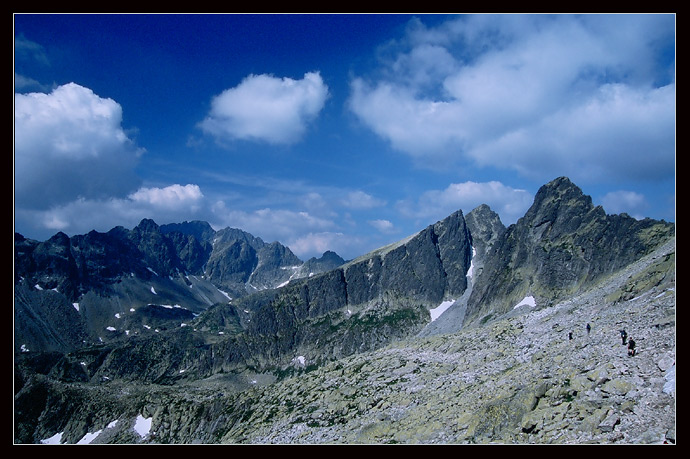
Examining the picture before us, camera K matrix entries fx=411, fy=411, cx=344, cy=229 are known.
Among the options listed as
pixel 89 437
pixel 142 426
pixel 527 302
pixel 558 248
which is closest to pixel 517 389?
pixel 527 302

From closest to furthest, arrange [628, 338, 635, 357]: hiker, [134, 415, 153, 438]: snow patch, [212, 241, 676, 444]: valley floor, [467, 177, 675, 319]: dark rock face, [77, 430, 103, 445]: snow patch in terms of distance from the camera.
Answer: [212, 241, 676, 444]: valley floor, [628, 338, 635, 357]: hiker, [134, 415, 153, 438]: snow patch, [467, 177, 675, 319]: dark rock face, [77, 430, 103, 445]: snow patch

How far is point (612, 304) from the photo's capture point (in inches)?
2388

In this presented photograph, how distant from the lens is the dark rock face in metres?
131

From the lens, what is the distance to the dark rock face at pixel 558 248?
13112 centimetres

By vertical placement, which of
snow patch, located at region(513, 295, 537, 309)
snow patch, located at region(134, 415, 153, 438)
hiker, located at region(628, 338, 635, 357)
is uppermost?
snow patch, located at region(513, 295, 537, 309)

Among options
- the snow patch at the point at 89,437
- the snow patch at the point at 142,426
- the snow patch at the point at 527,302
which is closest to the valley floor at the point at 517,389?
the snow patch at the point at 527,302

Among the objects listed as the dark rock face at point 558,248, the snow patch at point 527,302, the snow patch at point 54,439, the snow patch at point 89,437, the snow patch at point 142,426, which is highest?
the dark rock face at point 558,248

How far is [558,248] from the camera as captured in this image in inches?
5994

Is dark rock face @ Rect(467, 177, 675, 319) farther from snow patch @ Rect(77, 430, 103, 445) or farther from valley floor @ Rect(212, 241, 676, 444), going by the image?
snow patch @ Rect(77, 430, 103, 445)

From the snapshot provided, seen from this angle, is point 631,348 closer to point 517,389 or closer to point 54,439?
point 517,389

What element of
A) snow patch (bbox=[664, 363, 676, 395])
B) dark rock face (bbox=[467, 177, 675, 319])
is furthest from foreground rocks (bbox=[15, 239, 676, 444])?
dark rock face (bbox=[467, 177, 675, 319])

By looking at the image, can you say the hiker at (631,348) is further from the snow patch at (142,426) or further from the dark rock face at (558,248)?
the snow patch at (142,426)
